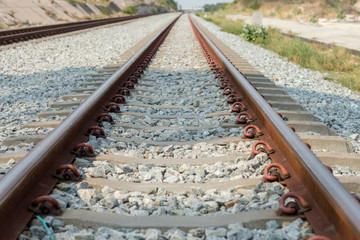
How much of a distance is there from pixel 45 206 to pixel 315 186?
53.7 inches

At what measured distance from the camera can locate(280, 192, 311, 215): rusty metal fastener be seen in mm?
1895

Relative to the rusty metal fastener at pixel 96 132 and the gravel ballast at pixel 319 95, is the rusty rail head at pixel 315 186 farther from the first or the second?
the rusty metal fastener at pixel 96 132

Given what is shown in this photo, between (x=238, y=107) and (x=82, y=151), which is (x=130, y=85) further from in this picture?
(x=82, y=151)

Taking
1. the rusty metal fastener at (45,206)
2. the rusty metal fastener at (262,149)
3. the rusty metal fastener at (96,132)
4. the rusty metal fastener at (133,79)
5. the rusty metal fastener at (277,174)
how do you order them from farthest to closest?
the rusty metal fastener at (133,79) → the rusty metal fastener at (96,132) → the rusty metal fastener at (262,149) → the rusty metal fastener at (277,174) → the rusty metal fastener at (45,206)

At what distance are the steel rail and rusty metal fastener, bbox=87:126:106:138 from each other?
0.12 feet

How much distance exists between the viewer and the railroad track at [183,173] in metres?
1.86

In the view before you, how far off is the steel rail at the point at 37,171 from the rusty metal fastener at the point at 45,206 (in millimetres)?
30

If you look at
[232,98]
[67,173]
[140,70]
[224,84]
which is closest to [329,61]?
[224,84]

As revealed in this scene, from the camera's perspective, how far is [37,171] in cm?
219

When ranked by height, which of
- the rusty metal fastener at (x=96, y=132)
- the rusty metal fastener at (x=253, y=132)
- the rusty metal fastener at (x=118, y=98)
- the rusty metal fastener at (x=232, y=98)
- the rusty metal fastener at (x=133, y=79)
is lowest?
the rusty metal fastener at (x=253, y=132)

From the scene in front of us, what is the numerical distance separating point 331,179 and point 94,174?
4.65 feet

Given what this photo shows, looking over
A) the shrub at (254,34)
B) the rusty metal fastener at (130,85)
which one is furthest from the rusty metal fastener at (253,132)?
the shrub at (254,34)

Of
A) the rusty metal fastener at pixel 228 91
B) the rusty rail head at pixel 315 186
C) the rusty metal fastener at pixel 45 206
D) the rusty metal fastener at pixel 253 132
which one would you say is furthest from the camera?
the rusty metal fastener at pixel 228 91

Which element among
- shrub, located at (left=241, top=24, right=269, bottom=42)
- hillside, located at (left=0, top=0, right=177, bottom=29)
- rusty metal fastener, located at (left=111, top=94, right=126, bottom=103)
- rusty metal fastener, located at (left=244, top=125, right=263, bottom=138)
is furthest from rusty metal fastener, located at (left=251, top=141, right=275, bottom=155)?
hillside, located at (left=0, top=0, right=177, bottom=29)
